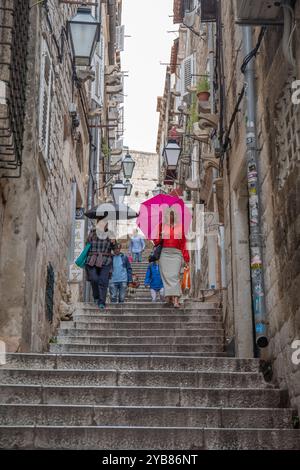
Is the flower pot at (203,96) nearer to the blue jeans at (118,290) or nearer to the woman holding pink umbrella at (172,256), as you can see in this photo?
the woman holding pink umbrella at (172,256)

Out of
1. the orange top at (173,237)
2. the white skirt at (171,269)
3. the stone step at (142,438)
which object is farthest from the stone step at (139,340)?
the stone step at (142,438)

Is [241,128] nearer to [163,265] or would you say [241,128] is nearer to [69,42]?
[163,265]

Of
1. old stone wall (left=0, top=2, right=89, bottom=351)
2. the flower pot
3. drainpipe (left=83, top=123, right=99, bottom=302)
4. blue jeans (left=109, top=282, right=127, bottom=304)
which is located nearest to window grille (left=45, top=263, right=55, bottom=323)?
old stone wall (left=0, top=2, right=89, bottom=351)

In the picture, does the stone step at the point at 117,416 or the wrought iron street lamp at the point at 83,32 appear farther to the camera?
the wrought iron street lamp at the point at 83,32

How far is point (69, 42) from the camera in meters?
12.3

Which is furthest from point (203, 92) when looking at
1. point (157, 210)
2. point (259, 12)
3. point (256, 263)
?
point (259, 12)

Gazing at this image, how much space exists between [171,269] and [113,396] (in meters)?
5.31

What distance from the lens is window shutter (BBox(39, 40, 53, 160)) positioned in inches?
355

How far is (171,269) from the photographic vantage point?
36.1 ft

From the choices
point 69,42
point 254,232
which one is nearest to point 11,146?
point 254,232

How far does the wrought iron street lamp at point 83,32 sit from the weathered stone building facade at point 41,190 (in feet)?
0.83

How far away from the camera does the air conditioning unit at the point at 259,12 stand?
6035 millimetres

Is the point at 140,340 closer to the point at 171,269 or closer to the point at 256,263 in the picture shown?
the point at 171,269

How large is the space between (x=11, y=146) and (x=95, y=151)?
12.2 m
